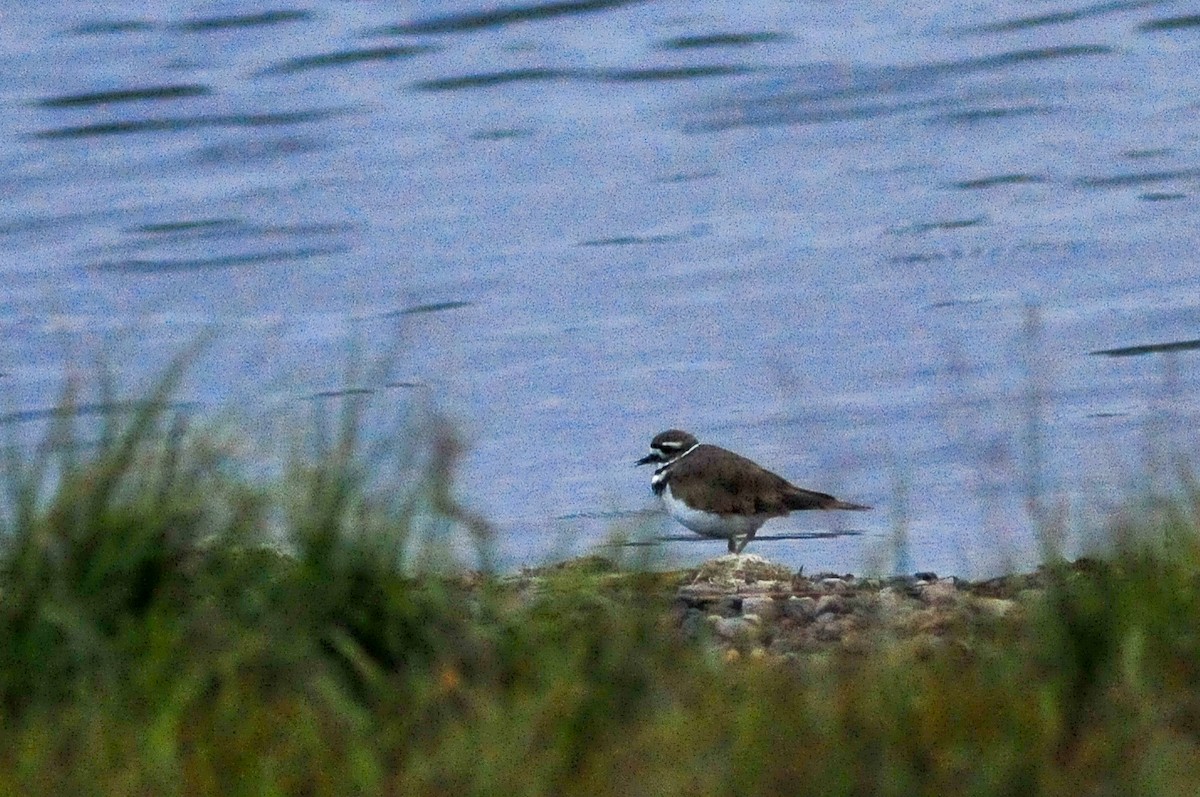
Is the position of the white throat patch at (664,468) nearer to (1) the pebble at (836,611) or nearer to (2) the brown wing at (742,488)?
(2) the brown wing at (742,488)

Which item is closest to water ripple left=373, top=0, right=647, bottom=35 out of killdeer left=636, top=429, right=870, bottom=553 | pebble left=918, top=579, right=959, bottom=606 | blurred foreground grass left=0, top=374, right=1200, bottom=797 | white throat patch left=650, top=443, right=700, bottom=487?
white throat patch left=650, top=443, right=700, bottom=487

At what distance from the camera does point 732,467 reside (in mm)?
9625

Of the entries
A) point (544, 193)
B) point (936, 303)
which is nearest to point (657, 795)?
point (936, 303)

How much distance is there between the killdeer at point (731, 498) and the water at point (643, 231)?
25 centimetres

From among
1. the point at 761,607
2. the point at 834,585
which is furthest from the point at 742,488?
the point at 761,607

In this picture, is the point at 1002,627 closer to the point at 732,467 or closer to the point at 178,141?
the point at 732,467

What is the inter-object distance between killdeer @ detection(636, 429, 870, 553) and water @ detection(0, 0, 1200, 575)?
25 cm

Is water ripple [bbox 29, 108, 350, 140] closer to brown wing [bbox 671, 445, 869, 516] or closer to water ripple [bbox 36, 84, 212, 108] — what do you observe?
water ripple [bbox 36, 84, 212, 108]

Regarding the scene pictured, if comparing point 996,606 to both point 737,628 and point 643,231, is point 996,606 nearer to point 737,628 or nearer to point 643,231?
point 737,628

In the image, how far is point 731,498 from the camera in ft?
31.2

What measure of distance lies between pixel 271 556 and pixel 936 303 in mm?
9618

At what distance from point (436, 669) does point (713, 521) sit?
4488mm

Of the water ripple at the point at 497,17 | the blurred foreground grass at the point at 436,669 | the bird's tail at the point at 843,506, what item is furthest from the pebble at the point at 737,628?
the water ripple at the point at 497,17

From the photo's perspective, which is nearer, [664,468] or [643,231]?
[664,468]
